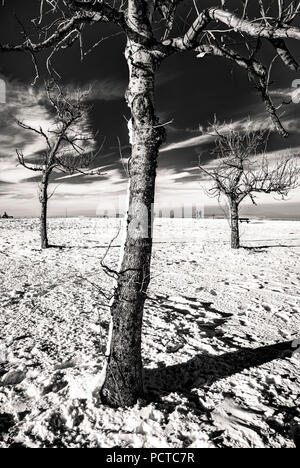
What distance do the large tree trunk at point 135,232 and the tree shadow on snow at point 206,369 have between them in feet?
1.67

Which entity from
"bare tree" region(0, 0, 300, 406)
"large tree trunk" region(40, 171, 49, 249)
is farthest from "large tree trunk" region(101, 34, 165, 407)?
"large tree trunk" region(40, 171, 49, 249)

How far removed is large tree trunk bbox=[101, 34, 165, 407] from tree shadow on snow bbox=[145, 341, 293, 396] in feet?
1.67

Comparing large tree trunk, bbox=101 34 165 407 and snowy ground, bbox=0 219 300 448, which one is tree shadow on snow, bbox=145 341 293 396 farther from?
large tree trunk, bbox=101 34 165 407

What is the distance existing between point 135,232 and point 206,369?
6.61 feet

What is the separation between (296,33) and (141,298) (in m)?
2.24

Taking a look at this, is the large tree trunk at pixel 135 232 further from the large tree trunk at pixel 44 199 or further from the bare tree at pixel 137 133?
the large tree trunk at pixel 44 199

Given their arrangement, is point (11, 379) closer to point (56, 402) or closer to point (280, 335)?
point (56, 402)

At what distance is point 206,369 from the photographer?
339 centimetres

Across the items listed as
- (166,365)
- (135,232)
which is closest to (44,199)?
(166,365)

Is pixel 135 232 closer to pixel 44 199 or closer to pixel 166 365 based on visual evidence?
pixel 166 365

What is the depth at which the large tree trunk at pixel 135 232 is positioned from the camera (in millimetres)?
2473

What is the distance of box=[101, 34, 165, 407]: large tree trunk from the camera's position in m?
2.47

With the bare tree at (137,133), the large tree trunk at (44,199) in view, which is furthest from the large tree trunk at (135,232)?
the large tree trunk at (44,199)
